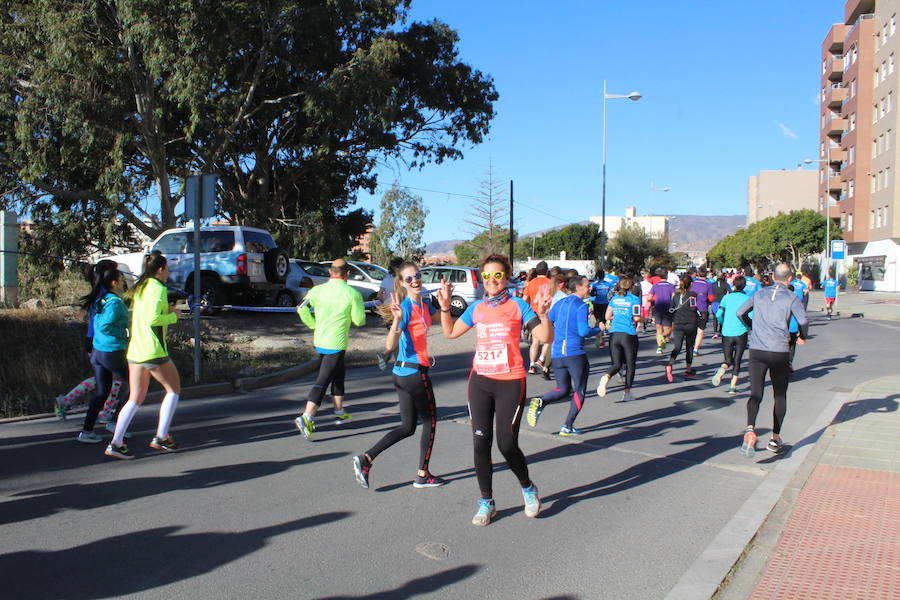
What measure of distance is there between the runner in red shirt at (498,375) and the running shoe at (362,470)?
99 centimetres

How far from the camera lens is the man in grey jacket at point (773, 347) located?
6.47 metres

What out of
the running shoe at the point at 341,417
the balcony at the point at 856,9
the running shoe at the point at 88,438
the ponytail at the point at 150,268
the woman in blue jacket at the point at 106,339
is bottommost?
the running shoe at the point at 341,417

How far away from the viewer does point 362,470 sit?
17.6 ft

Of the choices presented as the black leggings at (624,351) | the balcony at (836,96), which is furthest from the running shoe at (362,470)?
the balcony at (836,96)

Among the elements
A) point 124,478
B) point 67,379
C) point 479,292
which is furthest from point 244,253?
point 124,478

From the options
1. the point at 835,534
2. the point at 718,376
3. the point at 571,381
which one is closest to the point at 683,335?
the point at 718,376

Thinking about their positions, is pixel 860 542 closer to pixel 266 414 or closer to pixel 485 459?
pixel 485 459

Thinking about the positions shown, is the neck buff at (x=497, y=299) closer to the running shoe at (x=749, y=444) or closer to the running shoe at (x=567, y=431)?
the running shoe at (x=567, y=431)

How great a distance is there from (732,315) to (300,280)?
12.3 m

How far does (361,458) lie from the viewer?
5.44 m

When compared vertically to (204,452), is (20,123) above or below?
above

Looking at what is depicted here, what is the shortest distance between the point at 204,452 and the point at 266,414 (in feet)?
5.81

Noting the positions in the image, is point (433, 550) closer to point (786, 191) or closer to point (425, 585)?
point (425, 585)

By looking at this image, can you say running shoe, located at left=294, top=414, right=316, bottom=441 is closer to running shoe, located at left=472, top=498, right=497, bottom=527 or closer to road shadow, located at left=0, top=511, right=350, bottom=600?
road shadow, located at left=0, top=511, right=350, bottom=600
